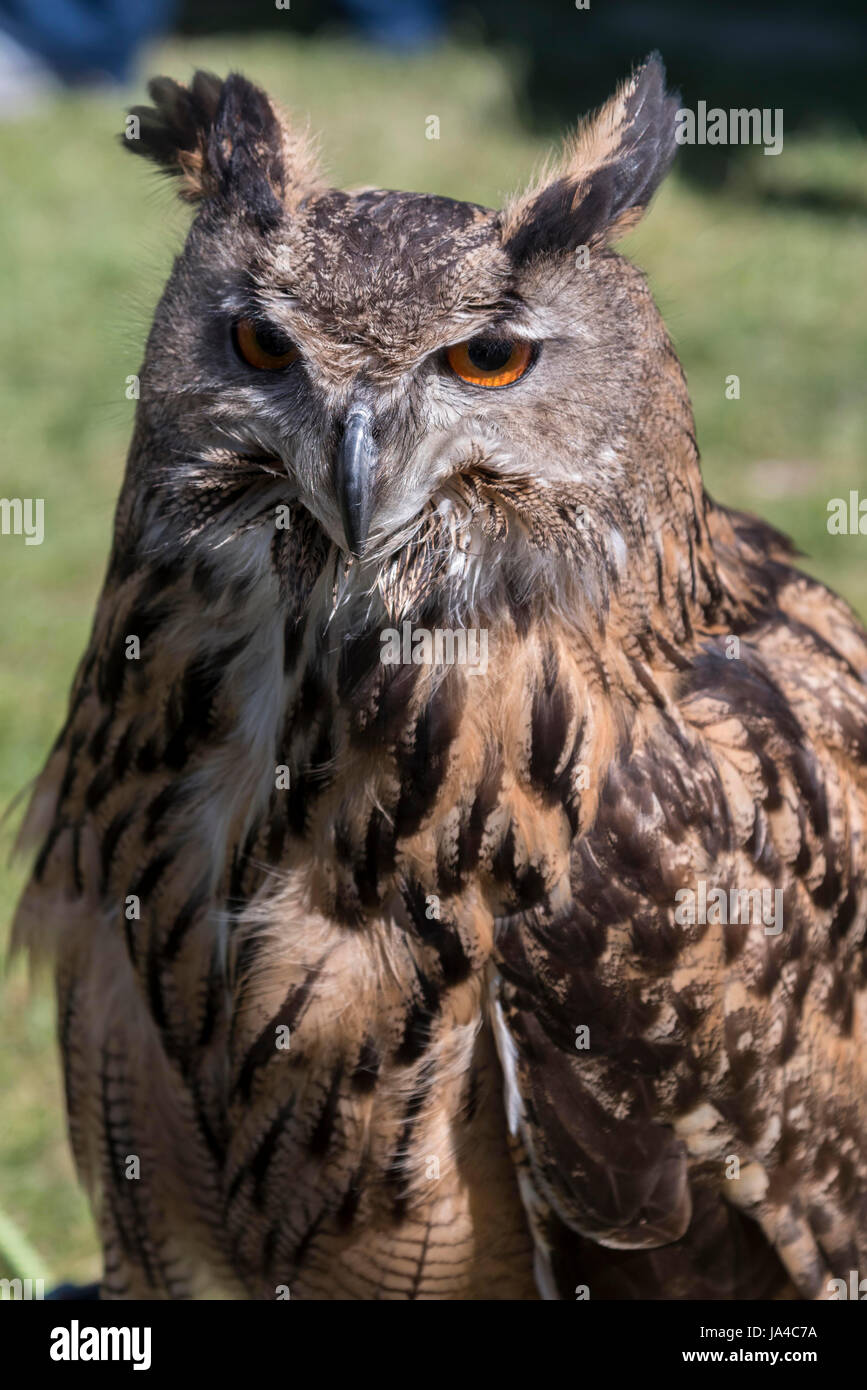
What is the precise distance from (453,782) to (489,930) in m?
0.22

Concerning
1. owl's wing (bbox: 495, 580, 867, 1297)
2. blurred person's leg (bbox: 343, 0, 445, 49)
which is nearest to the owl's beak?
owl's wing (bbox: 495, 580, 867, 1297)

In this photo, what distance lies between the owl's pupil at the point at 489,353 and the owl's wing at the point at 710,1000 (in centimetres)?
54

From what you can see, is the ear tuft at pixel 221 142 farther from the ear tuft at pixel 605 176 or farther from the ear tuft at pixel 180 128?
the ear tuft at pixel 605 176

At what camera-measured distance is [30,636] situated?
547 centimetres

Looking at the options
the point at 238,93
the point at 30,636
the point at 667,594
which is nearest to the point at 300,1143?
the point at 667,594

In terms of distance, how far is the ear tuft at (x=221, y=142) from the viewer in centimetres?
184

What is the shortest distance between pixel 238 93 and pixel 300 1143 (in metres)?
1.45

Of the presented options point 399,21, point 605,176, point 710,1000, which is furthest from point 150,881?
point 399,21

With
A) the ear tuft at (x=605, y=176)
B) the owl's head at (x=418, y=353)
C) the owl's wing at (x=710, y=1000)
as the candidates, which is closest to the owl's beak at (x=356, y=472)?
the owl's head at (x=418, y=353)

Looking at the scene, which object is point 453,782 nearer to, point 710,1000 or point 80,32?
point 710,1000

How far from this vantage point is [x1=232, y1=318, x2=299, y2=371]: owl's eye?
Result: 173 cm

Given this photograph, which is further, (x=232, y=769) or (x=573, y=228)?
(x=232, y=769)

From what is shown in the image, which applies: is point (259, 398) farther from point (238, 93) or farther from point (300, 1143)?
point (300, 1143)

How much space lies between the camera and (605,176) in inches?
71.8
